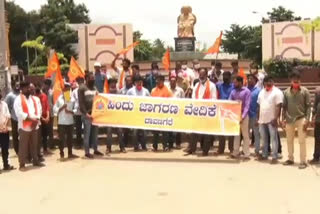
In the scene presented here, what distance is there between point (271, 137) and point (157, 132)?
9.33 feet

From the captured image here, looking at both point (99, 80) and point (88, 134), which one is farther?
point (99, 80)

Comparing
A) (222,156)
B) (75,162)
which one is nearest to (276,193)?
(222,156)

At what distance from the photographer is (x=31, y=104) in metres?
11.1

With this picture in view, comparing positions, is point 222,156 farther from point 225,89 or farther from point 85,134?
point 85,134

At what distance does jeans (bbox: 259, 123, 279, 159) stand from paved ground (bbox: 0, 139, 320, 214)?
0.32m

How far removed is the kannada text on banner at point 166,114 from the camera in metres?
11.9

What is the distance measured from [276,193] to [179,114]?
13.6 feet

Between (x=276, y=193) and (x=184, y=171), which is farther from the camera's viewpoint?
(x=184, y=171)

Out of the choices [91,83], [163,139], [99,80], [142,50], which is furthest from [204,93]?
[142,50]

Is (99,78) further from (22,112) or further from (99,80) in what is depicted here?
(22,112)

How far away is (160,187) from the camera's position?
9.07 meters

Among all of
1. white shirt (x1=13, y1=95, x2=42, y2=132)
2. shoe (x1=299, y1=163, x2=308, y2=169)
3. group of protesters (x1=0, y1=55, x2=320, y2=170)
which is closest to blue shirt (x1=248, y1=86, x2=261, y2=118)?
group of protesters (x1=0, y1=55, x2=320, y2=170)

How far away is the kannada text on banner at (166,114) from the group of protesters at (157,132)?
0.23 meters

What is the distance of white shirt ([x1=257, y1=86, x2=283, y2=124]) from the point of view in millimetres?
10961
